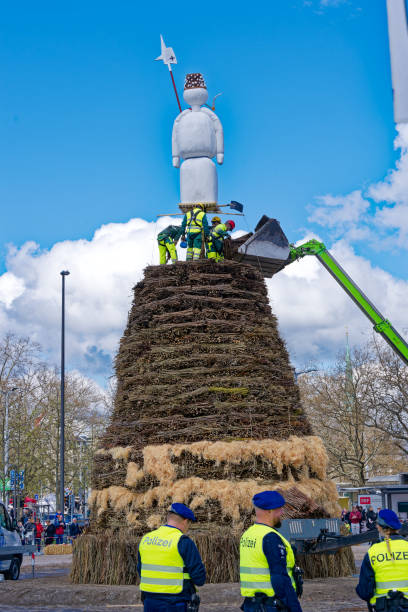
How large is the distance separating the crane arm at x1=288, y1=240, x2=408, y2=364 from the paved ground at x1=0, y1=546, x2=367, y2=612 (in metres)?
8.18

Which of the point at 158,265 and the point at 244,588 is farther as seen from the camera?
the point at 158,265

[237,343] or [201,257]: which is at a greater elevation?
[201,257]

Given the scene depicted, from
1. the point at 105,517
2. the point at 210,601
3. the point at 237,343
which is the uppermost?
the point at 237,343

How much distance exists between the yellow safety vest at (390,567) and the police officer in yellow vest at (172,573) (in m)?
1.18

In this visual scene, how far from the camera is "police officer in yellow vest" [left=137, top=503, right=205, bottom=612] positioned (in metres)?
5.59

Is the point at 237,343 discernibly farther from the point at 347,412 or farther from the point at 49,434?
the point at 49,434

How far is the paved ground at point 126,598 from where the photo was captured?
1070 centimetres

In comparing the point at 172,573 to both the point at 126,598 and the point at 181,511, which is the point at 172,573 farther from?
the point at 126,598

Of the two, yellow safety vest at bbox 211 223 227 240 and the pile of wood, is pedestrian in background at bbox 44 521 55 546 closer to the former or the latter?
the pile of wood

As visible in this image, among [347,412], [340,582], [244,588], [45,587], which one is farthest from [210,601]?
[347,412]

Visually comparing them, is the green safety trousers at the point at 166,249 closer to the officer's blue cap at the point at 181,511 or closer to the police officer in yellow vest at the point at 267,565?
the officer's blue cap at the point at 181,511

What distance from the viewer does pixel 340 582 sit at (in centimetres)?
1221

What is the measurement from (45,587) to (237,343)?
5026 millimetres

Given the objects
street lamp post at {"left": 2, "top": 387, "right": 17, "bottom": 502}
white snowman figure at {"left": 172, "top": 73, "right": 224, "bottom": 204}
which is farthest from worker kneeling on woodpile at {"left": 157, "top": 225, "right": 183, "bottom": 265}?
street lamp post at {"left": 2, "top": 387, "right": 17, "bottom": 502}
